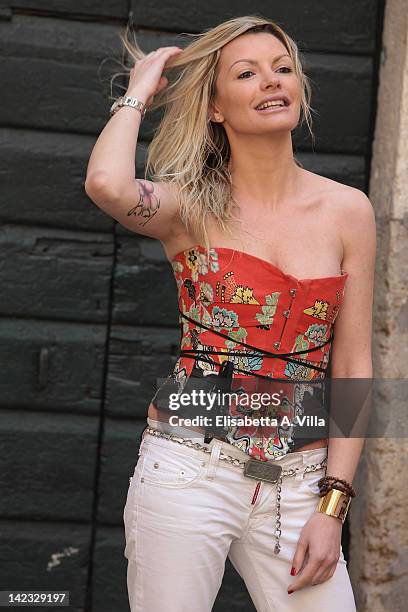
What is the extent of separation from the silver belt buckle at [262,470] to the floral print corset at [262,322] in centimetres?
7

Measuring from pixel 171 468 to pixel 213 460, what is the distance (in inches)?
3.9

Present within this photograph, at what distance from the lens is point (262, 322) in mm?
2301

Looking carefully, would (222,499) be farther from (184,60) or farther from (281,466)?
(184,60)

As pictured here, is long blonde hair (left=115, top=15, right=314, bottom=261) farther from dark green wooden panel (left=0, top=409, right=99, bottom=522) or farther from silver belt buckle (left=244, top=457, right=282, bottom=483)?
dark green wooden panel (left=0, top=409, right=99, bottom=522)

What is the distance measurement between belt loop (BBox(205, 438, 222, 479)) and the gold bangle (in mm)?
264

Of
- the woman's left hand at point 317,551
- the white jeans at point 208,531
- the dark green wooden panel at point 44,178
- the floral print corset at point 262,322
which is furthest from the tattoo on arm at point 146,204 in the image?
the dark green wooden panel at point 44,178

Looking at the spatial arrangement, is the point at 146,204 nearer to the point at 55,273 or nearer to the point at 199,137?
the point at 199,137

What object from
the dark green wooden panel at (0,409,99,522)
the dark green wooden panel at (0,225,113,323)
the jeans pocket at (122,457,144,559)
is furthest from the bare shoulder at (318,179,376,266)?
the dark green wooden panel at (0,409,99,522)

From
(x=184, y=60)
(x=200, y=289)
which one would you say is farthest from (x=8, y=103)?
(x=200, y=289)

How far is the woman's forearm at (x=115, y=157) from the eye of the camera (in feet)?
7.50

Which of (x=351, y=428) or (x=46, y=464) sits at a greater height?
(x=351, y=428)

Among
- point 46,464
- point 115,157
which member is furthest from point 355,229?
point 46,464

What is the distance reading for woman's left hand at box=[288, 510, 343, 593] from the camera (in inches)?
85.8

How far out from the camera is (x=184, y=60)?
99.2 inches
